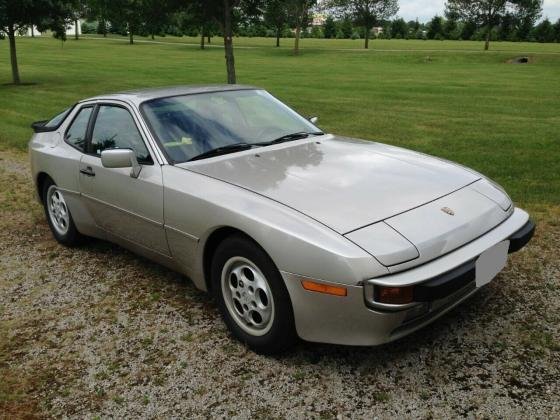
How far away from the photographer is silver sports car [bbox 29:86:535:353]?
105 inches

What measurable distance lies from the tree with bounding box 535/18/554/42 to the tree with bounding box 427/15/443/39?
13431mm

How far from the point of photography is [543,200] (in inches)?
231

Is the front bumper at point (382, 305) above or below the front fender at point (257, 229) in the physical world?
below

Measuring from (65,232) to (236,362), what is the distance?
256 cm

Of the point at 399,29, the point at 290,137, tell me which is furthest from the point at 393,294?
the point at 399,29

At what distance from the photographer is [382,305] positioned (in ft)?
8.47

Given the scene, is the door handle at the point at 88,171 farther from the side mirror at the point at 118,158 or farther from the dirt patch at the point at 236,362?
the dirt patch at the point at 236,362

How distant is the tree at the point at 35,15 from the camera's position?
18453 millimetres

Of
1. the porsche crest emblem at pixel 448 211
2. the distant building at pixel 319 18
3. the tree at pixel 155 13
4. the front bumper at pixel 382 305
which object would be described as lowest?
the front bumper at pixel 382 305

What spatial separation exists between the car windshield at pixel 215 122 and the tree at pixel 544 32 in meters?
65.9

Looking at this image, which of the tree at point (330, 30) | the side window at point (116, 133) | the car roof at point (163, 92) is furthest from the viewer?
the tree at point (330, 30)

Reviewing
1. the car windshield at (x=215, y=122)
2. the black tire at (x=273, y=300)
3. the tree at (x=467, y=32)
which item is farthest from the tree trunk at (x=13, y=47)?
the tree at (x=467, y=32)

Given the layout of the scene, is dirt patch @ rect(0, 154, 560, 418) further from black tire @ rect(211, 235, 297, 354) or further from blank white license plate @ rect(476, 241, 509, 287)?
blank white license plate @ rect(476, 241, 509, 287)

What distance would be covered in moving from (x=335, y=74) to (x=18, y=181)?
66.3ft
